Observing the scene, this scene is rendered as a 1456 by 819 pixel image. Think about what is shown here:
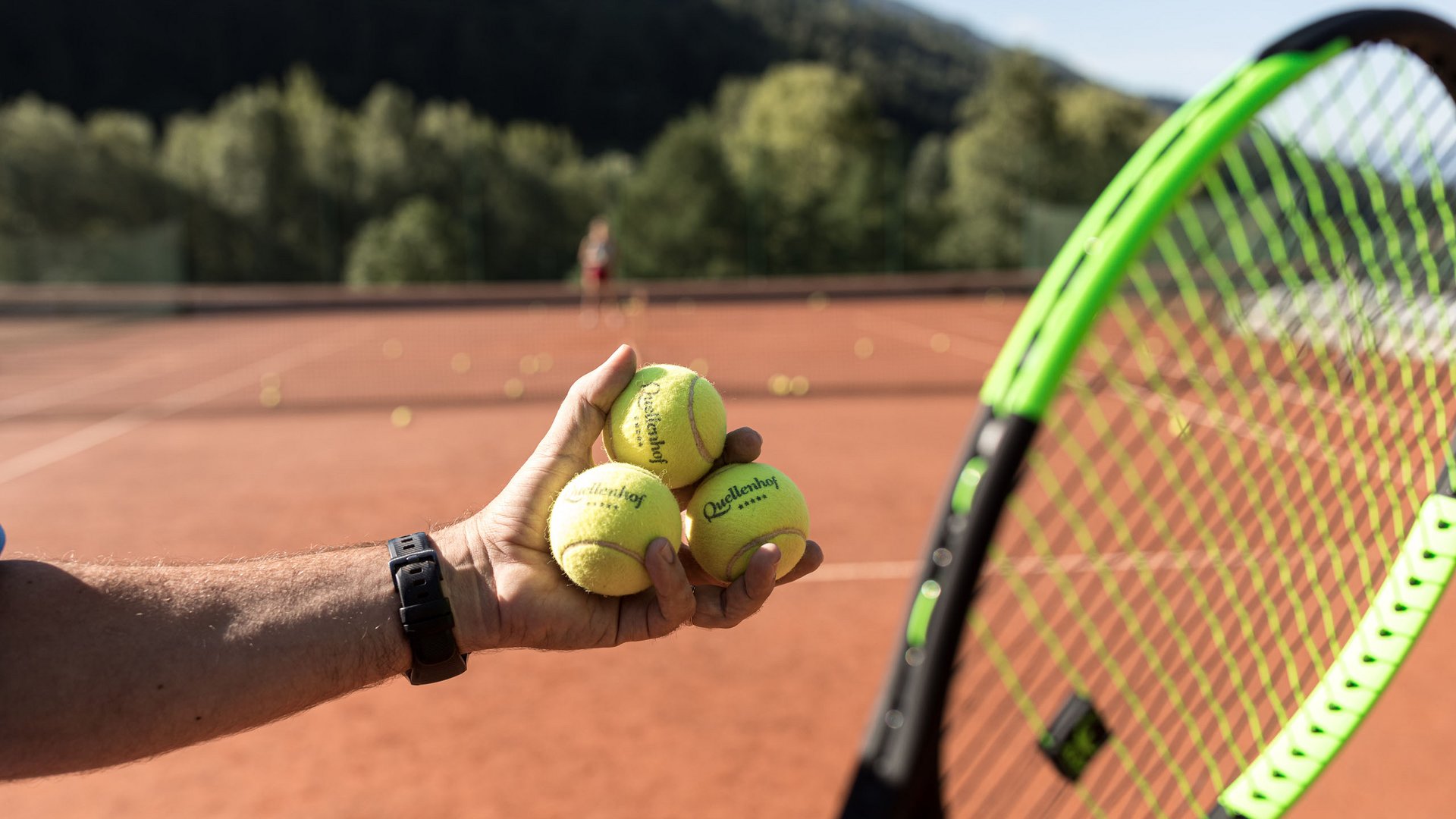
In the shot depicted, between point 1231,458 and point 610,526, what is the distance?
1574 mm

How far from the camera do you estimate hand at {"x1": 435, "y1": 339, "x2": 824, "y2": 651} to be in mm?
1675

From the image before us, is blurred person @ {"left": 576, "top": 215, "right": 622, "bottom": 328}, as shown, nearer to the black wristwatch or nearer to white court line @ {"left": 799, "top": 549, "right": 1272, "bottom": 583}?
white court line @ {"left": 799, "top": 549, "right": 1272, "bottom": 583}

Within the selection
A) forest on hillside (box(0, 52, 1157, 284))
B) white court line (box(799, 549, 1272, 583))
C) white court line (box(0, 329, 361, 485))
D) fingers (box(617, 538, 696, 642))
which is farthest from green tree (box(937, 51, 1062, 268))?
fingers (box(617, 538, 696, 642))

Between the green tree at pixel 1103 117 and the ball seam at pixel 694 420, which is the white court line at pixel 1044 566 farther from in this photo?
the green tree at pixel 1103 117

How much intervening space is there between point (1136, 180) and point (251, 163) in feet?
97.7

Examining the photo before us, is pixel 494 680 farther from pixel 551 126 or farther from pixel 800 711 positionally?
pixel 551 126

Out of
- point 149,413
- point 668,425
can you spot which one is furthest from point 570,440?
point 149,413

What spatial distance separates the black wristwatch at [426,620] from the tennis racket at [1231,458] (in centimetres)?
75

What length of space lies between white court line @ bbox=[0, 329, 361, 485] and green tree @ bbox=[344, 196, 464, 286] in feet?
28.0

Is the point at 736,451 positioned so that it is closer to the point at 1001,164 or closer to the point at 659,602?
the point at 659,602

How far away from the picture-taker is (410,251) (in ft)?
81.4

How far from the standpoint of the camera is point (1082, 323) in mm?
1179

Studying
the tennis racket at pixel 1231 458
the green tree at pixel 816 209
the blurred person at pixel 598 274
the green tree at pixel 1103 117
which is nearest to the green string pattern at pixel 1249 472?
the tennis racket at pixel 1231 458

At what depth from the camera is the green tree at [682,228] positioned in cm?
2289
